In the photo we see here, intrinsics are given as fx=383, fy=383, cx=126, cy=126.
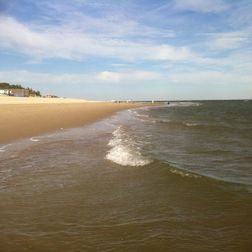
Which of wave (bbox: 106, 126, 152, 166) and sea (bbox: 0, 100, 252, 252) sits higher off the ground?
wave (bbox: 106, 126, 152, 166)

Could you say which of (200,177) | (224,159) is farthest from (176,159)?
(200,177)

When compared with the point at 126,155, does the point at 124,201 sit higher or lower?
lower

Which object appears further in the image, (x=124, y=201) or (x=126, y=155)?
(x=126, y=155)

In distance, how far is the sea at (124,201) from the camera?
5895 millimetres

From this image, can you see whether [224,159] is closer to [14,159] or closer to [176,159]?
[176,159]

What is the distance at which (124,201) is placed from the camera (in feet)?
26.2

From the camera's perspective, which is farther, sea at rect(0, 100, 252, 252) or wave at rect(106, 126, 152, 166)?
wave at rect(106, 126, 152, 166)

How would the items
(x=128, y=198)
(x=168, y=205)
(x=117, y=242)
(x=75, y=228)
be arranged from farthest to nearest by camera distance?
(x=128, y=198), (x=168, y=205), (x=75, y=228), (x=117, y=242)

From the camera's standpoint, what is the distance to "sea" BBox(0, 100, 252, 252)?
589 centimetres

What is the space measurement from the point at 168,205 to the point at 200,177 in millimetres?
2766

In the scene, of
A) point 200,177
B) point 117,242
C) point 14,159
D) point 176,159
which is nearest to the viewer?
point 117,242

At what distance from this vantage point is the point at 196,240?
5941 mm

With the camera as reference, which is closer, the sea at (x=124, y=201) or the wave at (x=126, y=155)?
the sea at (x=124, y=201)

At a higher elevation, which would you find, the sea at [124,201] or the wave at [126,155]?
the wave at [126,155]
